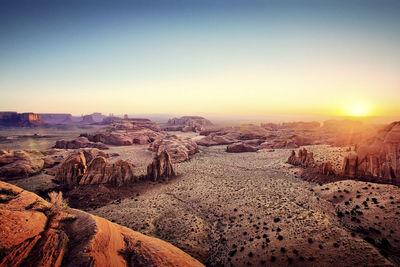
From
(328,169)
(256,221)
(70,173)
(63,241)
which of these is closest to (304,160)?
(328,169)

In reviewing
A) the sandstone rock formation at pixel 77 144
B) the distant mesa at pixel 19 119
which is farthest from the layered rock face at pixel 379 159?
the distant mesa at pixel 19 119

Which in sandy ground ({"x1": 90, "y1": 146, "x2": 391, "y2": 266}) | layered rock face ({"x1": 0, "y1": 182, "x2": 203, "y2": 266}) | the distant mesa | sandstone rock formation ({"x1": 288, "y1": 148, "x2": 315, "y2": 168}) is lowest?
sandy ground ({"x1": 90, "y1": 146, "x2": 391, "y2": 266})

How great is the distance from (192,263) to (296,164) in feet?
125

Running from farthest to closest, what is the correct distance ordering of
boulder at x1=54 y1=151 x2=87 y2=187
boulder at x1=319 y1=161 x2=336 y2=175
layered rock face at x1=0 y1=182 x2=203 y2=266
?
1. boulder at x1=319 y1=161 x2=336 y2=175
2. boulder at x1=54 y1=151 x2=87 y2=187
3. layered rock face at x1=0 y1=182 x2=203 y2=266

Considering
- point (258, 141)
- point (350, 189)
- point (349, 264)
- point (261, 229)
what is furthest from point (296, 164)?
point (258, 141)

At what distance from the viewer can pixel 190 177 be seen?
36125 millimetres

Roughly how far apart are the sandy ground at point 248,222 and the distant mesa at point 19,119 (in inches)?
8318

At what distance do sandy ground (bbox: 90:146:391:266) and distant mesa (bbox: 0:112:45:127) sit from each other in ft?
693

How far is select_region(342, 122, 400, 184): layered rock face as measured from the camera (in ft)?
83.9

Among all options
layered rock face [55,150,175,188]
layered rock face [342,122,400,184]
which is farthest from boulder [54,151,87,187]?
layered rock face [342,122,400,184]

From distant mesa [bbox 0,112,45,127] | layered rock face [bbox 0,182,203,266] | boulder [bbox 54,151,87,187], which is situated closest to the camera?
layered rock face [bbox 0,182,203,266]

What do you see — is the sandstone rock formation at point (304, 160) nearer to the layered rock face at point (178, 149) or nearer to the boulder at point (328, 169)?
the boulder at point (328, 169)

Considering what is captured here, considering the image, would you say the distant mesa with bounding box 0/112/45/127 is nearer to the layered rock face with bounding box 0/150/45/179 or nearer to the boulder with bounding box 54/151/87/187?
the layered rock face with bounding box 0/150/45/179

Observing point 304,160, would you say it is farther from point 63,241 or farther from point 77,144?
point 77,144
